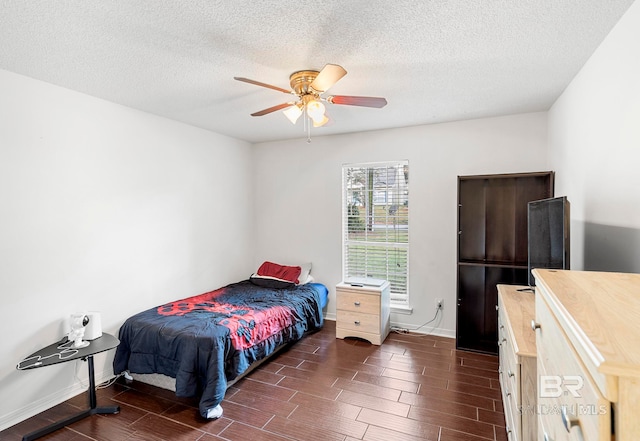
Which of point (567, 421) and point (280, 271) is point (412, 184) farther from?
point (567, 421)

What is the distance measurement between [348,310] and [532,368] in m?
2.31

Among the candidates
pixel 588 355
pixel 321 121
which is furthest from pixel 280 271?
pixel 588 355

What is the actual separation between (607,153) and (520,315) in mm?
1088

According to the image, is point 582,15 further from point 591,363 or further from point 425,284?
point 425,284

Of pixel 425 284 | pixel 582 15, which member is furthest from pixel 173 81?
pixel 425 284

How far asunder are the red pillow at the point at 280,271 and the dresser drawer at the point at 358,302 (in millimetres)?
801

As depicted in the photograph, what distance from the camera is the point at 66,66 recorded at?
2.31 m

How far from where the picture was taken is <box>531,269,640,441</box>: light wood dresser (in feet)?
1.93

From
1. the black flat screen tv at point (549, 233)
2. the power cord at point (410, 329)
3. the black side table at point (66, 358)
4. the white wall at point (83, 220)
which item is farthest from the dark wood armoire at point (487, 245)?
the black side table at point (66, 358)

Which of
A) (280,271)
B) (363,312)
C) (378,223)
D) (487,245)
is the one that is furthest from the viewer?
(280,271)

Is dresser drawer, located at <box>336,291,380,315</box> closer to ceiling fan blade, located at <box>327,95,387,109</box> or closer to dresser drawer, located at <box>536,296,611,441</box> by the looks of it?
ceiling fan blade, located at <box>327,95,387,109</box>

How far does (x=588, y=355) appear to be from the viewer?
66cm

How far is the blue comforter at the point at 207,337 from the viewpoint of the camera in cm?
252

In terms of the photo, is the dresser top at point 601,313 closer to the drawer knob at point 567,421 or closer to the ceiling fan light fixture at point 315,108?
the drawer knob at point 567,421
